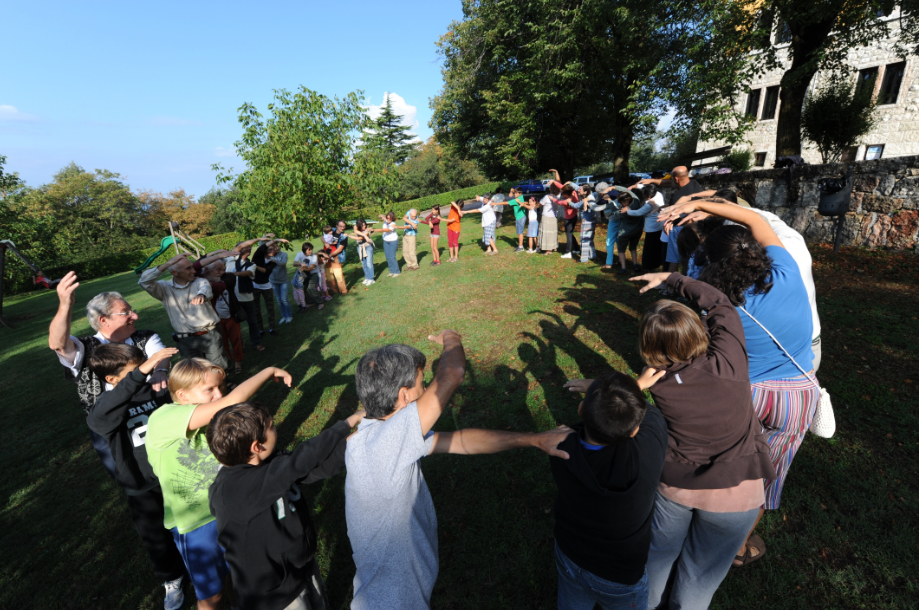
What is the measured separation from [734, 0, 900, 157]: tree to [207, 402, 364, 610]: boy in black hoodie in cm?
1363

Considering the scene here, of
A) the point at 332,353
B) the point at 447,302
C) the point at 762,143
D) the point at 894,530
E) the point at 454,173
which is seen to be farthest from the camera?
the point at 454,173

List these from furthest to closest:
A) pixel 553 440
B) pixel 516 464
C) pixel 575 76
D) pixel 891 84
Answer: pixel 891 84 < pixel 575 76 < pixel 516 464 < pixel 553 440

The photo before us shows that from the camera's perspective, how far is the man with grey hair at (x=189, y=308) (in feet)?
15.9

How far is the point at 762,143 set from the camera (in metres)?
26.9

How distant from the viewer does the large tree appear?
10.8 m

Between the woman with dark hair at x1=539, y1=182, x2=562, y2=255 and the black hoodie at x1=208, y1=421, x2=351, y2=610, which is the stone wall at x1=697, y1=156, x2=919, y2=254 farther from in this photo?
the black hoodie at x1=208, y1=421, x2=351, y2=610

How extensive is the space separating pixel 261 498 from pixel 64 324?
2.53 metres

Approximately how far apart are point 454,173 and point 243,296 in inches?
1639

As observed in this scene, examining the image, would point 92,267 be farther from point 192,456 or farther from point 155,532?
point 192,456

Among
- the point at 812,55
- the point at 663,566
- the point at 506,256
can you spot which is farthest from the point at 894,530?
the point at 812,55

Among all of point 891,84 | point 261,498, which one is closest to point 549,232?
point 261,498

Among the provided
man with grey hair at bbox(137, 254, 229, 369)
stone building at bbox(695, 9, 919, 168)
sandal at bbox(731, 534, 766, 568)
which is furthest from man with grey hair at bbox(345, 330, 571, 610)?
stone building at bbox(695, 9, 919, 168)

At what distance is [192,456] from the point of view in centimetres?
224

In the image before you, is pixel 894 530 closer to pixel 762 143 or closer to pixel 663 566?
pixel 663 566
